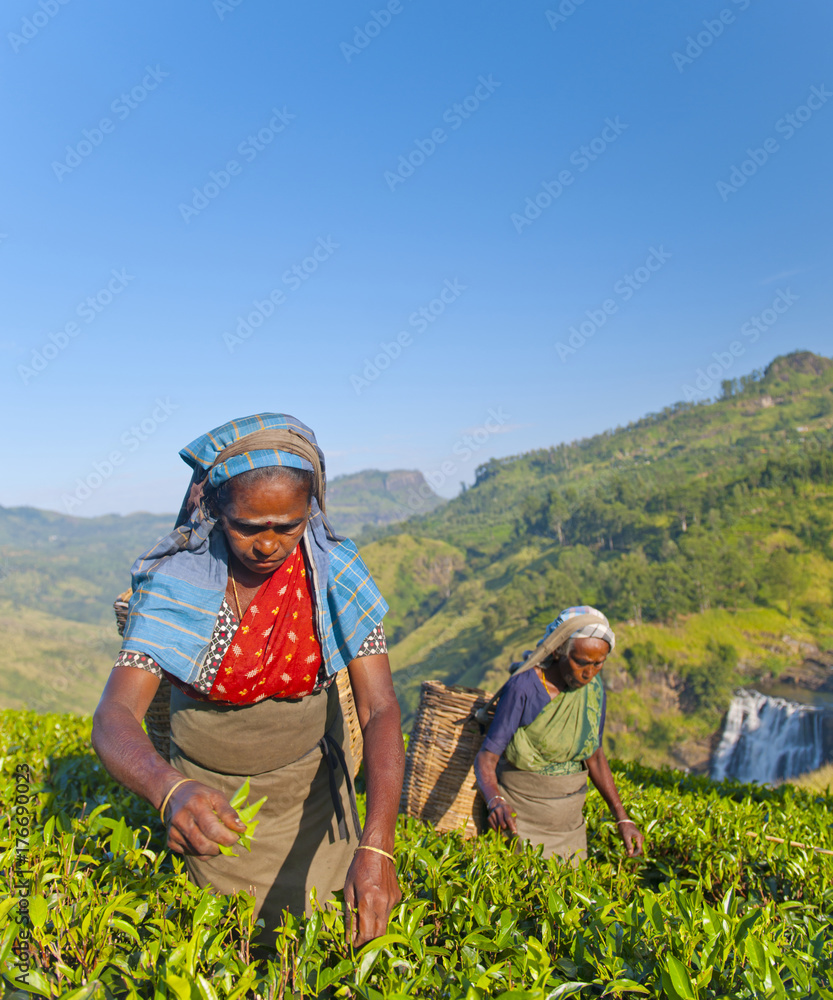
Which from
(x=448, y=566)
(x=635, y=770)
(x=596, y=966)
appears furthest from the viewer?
(x=448, y=566)

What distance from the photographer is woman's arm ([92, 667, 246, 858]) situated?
142 cm

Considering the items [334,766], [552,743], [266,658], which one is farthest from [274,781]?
[552,743]

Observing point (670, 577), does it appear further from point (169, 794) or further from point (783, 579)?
point (169, 794)

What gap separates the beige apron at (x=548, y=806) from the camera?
11.3 ft

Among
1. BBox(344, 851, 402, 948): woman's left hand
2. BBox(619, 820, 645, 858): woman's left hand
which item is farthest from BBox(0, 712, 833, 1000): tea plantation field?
BBox(619, 820, 645, 858): woman's left hand

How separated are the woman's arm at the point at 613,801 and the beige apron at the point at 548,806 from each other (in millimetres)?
107

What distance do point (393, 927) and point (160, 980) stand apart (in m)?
0.52

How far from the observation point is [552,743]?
11.5 ft

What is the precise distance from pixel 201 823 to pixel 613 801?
280 centimetres

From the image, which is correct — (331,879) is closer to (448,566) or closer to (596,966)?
(596,966)

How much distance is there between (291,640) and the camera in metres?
2.15

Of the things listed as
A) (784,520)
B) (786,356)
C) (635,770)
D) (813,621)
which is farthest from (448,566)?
(635,770)

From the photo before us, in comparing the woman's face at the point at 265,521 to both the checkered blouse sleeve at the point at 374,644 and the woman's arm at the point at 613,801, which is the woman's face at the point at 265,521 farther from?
the woman's arm at the point at 613,801

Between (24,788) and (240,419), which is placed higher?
(240,419)
